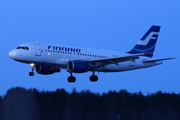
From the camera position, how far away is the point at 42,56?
4891 cm

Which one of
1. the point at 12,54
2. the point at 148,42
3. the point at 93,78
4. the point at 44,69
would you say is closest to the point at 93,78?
the point at 93,78

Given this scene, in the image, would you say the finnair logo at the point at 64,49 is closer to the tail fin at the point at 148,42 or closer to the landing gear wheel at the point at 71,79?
the landing gear wheel at the point at 71,79

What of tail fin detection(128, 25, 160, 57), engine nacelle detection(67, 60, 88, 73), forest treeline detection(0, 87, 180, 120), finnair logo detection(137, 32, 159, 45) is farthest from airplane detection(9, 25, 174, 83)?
forest treeline detection(0, 87, 180, 120)

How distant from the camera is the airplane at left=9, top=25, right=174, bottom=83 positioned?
48.6 metres

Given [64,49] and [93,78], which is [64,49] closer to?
[64,49]

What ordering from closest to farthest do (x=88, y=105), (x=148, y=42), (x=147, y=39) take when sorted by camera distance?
(x=148, y=42)
(x=147, y=39)
(x=88, y=105)

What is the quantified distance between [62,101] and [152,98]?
691 inches

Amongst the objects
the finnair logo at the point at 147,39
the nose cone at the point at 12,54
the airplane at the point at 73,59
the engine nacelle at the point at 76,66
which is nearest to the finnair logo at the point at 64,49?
the airplane at the point at 73,59

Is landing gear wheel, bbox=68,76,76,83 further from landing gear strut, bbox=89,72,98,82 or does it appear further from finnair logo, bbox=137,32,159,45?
finnair logo, bbox=137,32,159,45

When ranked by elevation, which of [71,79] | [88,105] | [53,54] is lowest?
[71,79]

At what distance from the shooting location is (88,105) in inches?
2918

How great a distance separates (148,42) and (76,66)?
1643cm

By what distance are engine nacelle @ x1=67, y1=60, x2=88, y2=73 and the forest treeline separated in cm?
1545

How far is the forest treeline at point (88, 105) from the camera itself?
214 feet
